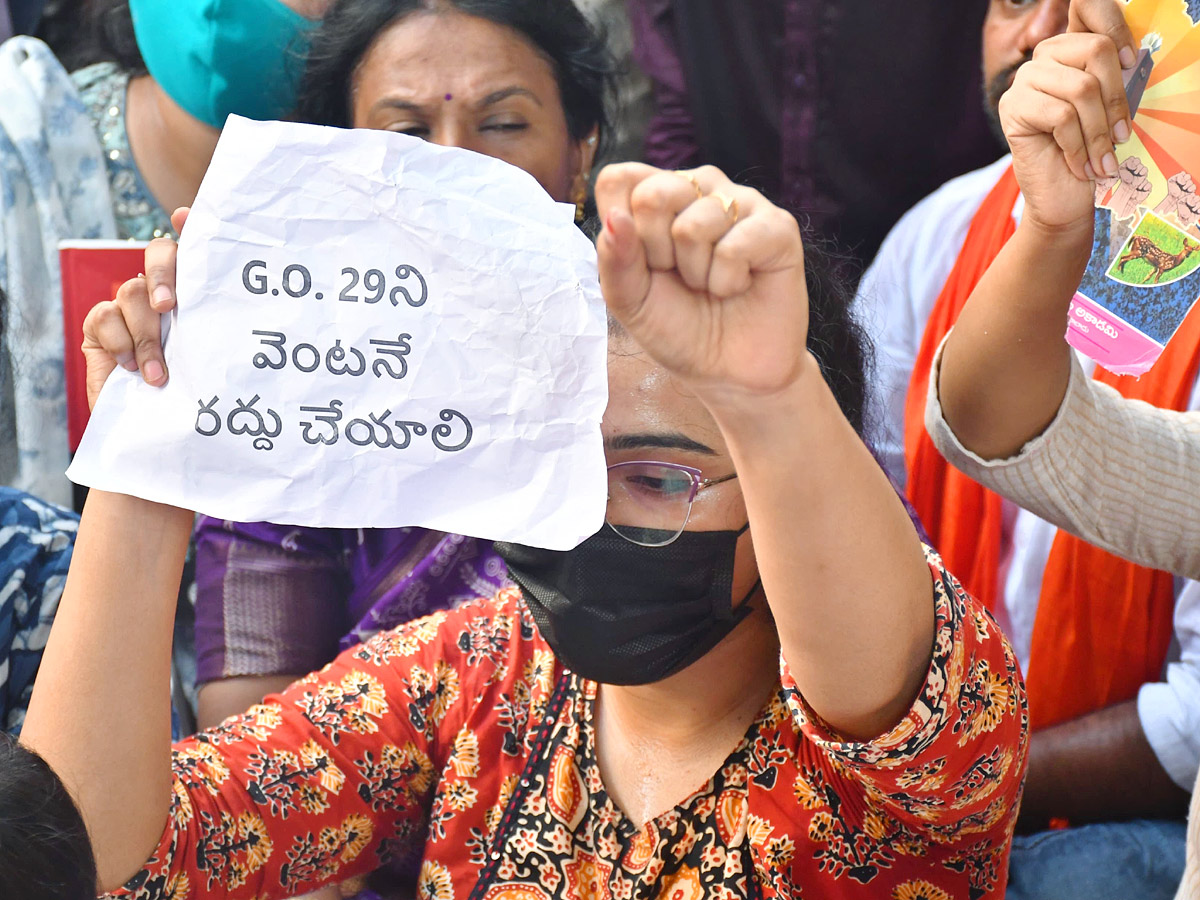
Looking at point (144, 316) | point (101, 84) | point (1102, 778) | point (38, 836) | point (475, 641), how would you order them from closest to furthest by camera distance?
point (38, 836) < point (144, 316) < point (475, 641) < point (1102, 778) < point (101, 84)

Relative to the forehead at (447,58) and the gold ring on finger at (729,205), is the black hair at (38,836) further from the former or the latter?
the forehead at (447,58)

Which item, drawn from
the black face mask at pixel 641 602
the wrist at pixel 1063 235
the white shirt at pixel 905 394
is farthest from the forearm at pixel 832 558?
the white shirt at pixel 905 394

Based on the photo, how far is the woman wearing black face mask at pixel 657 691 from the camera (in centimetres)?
95

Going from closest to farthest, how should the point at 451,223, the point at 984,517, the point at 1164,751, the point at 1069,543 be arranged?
the point at 451,223 < the point at 1164,751 < the point at 1069,543 < the point at 984,517

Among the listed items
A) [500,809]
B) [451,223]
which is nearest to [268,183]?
[451,223]

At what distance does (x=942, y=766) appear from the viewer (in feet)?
3.78

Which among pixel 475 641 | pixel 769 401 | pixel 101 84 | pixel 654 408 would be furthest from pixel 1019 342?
pixel 101 84

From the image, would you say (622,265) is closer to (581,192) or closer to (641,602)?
(641,602)

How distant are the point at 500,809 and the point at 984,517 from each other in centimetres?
123

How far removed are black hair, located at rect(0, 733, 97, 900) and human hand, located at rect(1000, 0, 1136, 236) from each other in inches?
43.7

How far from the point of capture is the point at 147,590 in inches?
49.8

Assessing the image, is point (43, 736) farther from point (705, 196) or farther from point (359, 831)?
point (705, 196)

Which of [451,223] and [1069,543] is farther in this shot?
[1069,543]

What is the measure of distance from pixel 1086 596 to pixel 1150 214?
40.5 inches
